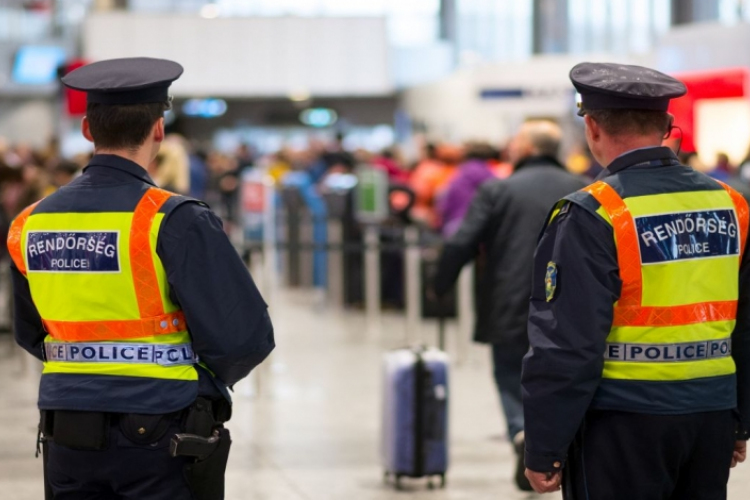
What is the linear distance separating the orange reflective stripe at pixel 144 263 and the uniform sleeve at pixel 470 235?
3.50 meters

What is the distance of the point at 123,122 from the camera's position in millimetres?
3309

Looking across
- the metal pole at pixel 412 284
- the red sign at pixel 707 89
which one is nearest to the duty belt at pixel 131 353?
the metal pole at pixel 412 284

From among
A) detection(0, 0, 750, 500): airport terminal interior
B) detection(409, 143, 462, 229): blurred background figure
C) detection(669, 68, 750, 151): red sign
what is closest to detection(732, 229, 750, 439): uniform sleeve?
detection(0, 0, 750, 500): airport terminal interior

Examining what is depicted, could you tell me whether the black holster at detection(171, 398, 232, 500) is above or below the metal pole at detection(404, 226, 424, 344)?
above

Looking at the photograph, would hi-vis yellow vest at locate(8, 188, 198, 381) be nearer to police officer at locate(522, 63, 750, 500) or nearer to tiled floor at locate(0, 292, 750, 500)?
police officer at locate(522, 63, 750, 500)

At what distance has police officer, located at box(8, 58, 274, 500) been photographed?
3170 mm

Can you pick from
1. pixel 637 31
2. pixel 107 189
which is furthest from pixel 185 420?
pixel 637 31

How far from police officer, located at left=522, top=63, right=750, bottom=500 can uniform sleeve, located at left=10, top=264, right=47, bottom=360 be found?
1354 millimetres

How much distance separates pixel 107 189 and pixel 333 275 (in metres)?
11.1

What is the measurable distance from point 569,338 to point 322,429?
522 cm

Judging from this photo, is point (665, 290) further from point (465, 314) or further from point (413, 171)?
point (413, 171)

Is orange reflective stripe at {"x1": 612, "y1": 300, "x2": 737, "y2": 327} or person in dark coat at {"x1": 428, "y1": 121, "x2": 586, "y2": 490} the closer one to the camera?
orange reflective stripe at {"x1": 612, "y1": 300, "x2": 737, "y2": 327}

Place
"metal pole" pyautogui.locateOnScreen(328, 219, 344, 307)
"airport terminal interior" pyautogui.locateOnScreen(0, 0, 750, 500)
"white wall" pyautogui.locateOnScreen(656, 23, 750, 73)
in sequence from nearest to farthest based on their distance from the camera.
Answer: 1. "airport terminal interior" pyautogui.locateOnScreen(0, 0, 750, 500)
2. "metal pole" pyautogui.locateOnScreen(328, 219, 344, 307)
3. "white wall" pyautogui.locateOnScreen(656, 23, 750, 73)

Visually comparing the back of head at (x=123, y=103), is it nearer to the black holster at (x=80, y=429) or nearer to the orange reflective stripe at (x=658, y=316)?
the black holster at (x=80, y=429)
